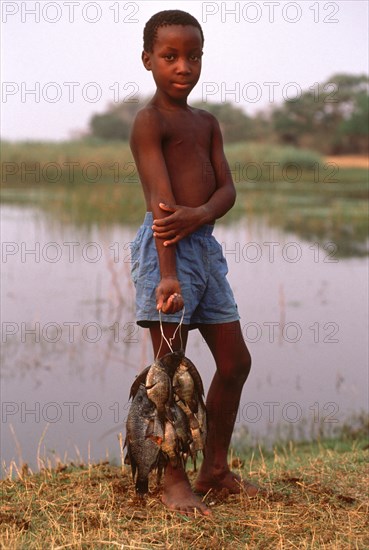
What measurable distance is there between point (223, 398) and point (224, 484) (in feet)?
1.12

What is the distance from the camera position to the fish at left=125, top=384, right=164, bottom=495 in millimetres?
3029

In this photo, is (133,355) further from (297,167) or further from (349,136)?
(349,136)

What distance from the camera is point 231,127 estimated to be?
101 ft

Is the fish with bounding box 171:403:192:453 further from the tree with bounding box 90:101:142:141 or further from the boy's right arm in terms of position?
the tree with bounding box 90:101:142:141

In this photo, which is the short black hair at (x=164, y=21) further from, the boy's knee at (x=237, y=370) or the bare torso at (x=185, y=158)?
the boy's knee at (x=237, y=370)

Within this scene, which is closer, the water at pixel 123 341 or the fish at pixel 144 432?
the fish at pixel 144 432

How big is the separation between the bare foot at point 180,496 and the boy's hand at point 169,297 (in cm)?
60

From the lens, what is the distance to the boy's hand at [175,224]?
3.08m

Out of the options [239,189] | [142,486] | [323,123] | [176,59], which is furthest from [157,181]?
[323,123]

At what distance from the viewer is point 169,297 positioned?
304 cm

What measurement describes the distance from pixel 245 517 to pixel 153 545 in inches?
17.9

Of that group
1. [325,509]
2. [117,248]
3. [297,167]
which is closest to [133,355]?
[117,248]

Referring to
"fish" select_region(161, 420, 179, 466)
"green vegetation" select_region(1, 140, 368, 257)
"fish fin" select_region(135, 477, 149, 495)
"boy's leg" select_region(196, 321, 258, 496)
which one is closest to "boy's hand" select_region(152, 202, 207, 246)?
"boy's leg" select_region(196, 321, 258, 496)

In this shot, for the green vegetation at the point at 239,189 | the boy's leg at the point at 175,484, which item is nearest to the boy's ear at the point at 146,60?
the boy's leg at the point at 175,484
